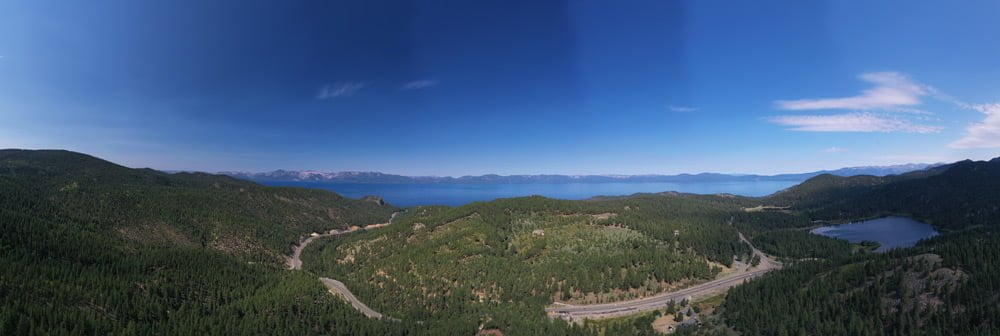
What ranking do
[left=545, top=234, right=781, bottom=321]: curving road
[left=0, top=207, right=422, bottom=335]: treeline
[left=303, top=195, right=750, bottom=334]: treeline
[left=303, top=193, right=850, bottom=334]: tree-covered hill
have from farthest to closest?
[left=303, top=195, right=750, bottom=334]: treeline
[left=303, top=193, right=850, bottom=334]: tree-covered hill
[left=545, top=234, right=781, bottom=321]: curving road
[left=0, top=207, right=422, bottom=335]: treeline

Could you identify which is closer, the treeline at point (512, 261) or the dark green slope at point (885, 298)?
the dark green slope at point (885, 298)

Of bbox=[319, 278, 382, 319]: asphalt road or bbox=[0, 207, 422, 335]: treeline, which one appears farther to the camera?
bbox=[319, 278, 382, 319]: asphalt road

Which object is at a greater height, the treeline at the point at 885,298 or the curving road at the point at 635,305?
the treeline at the point at 885,298

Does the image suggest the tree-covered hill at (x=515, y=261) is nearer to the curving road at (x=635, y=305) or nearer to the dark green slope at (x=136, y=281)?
the curving road at (x=635, y=305)

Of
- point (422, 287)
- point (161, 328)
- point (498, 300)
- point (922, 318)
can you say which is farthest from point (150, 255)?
point (922, 318)

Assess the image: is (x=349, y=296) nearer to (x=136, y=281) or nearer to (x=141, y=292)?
(x=141, y=292)

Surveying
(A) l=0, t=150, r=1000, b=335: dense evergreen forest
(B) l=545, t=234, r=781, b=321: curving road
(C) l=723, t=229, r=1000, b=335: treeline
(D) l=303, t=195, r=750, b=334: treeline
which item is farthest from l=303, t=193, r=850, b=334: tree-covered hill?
(C) l=723, t=229, r=1000, b=335: treeline

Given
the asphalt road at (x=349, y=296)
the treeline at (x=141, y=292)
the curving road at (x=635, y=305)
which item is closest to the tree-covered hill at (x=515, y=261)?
the asphalt road at (x=349, y=296)

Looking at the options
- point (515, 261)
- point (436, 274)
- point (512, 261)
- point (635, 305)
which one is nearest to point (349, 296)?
point (436, 274)

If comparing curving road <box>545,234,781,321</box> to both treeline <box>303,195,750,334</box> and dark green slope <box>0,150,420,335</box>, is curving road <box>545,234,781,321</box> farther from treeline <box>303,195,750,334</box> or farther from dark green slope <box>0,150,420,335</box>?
dark green slope <box>0,150,420,335</box>

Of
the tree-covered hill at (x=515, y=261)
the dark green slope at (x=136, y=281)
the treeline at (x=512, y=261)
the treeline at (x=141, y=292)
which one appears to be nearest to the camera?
the treeline at (x=141, y=292)

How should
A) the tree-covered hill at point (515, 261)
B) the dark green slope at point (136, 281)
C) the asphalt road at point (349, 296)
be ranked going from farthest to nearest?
1. the tree-covered hill at point (515, 261)
2. the asphalt road at point (349, 296)
3. the dark green slope at point (136, 281)
